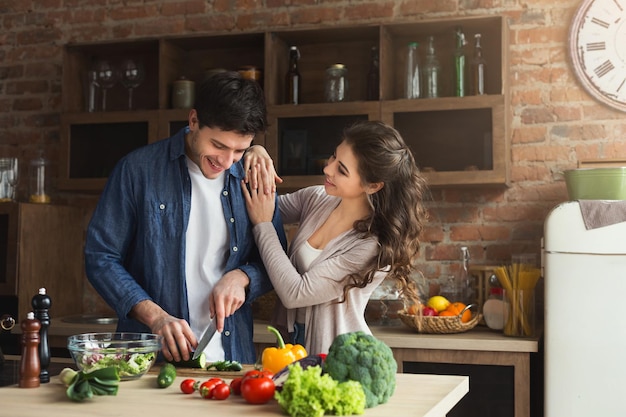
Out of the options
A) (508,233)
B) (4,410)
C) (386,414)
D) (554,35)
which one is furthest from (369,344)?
(554,35)

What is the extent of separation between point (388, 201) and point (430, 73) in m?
1.55

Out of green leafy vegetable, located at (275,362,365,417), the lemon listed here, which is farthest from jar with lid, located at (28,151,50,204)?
green leafy vegetable, located at (275,362,365,417)

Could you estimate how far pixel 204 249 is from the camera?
2516 millimetres

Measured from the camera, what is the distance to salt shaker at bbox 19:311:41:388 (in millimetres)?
2018

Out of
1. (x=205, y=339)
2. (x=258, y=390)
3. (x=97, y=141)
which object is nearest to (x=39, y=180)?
(x=97, y=141)

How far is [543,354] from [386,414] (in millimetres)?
2257

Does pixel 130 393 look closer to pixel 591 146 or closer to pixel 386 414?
pixel 386 414

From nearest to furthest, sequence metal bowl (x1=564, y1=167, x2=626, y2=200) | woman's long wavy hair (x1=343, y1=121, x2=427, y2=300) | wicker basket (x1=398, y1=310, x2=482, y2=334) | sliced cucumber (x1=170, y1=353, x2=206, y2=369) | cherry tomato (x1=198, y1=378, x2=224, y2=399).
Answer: cherry tomato (x1=198, y1=378, x2=224, y2=399), sliced cucumber (x1=170, y1=353, x2=206, y2=369), woman's long wavy hair (x1=343, y1=121, x2=427, y2=300), metal bowl (x1=564, y1=167, x2=626, y2=200), wicker basket (x1=398, y1=310, x2=482, y2=334)

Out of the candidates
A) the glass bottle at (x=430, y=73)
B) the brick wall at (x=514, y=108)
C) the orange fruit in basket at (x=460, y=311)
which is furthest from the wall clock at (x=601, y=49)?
the orange fruit in basket at (x=460, y=311)

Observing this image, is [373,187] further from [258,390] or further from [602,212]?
[602,212]

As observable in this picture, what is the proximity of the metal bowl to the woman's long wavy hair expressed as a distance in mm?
A: 1200

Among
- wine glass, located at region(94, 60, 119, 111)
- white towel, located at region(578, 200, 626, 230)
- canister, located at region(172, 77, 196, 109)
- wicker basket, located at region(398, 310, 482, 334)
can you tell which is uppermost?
wine glass, located at region(94, 60, 119, 111)

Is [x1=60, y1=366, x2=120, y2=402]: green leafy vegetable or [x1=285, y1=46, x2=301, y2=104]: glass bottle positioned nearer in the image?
[x1=60, y1=366, x2=120, y2=402]: green leafy vegetable

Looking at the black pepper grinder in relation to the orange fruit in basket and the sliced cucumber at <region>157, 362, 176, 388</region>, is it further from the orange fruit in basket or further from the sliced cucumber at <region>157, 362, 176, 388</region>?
the orange fruit in basket
